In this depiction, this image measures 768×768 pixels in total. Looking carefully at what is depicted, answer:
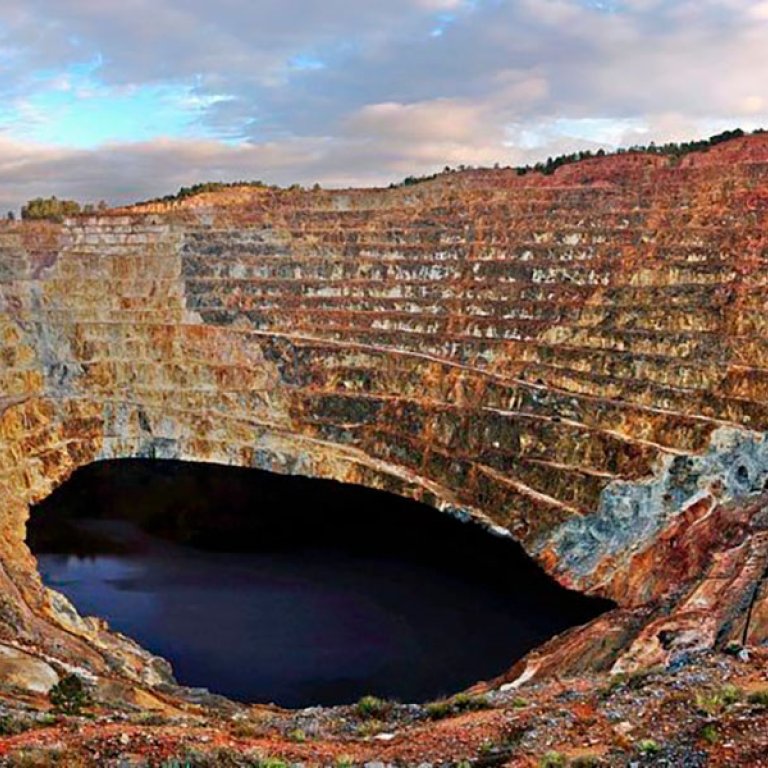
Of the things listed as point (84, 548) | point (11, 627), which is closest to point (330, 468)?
point (84, 548)

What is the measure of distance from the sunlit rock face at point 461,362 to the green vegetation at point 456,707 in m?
10.1

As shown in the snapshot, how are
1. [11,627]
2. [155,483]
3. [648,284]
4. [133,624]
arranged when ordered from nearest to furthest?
[11,627] < [133,624] < [648,284] < [155,483]

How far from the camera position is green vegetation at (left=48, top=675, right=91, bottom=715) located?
20567 mm

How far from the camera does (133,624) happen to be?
37.6 m

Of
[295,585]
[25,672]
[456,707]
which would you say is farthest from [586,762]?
[295,585]

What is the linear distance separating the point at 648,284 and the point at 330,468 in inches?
945

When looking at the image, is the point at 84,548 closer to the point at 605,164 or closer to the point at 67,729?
the point at 67,729

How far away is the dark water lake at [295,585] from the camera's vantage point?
3384 centimetres

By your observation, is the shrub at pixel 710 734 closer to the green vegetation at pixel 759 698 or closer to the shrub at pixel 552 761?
the green vegetation at pixel 759 698

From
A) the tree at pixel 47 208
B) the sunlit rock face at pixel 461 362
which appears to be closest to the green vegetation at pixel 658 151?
the sunlit rock face at pixel 461 362

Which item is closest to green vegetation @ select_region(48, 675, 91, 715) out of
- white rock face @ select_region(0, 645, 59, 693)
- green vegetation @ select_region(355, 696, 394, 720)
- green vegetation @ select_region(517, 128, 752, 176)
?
white rock face @ select_region(0, 645, 59, 693)

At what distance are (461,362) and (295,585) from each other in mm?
22529

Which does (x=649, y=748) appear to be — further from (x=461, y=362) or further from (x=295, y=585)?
(x=461, y=362)

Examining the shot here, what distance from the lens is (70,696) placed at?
2216 cm
